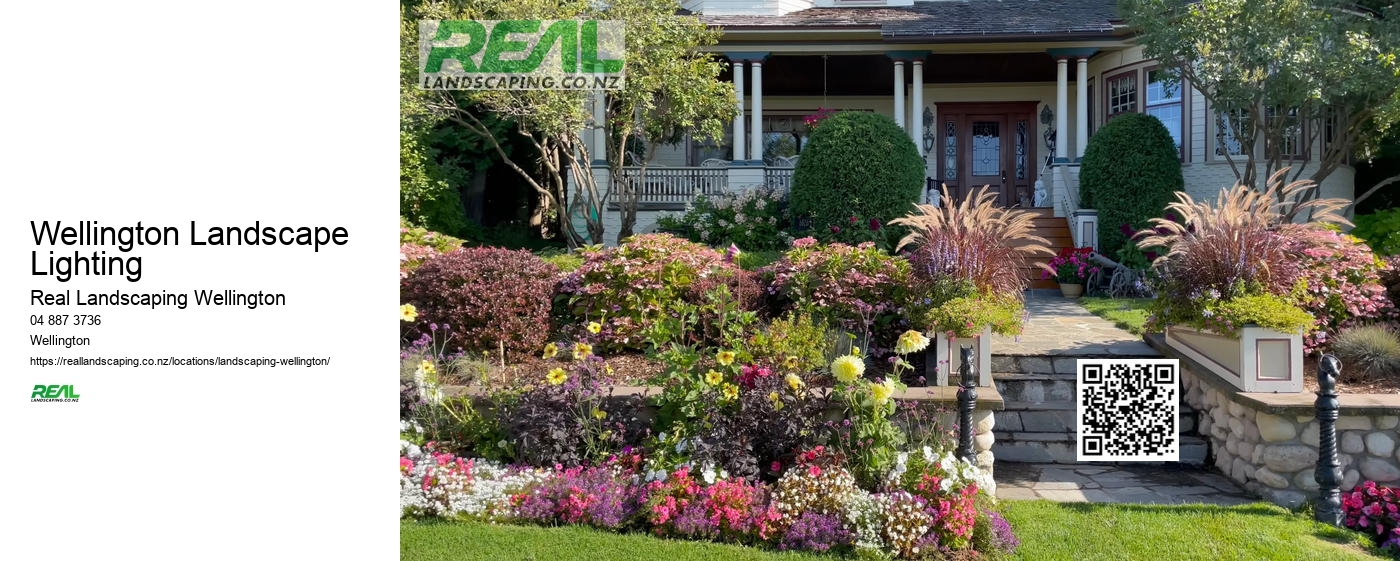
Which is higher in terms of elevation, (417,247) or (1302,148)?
(1302,148)

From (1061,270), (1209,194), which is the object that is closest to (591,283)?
(1061,270)

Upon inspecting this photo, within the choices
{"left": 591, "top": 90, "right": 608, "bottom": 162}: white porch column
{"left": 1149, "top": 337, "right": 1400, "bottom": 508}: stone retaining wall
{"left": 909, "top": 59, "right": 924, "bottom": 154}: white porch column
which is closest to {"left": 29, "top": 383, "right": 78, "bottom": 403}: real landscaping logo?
{"left": 1149, "top": 337, "right": 1400, "bottom": 508}: stone retaining wall

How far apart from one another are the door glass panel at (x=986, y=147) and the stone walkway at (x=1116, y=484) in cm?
1049

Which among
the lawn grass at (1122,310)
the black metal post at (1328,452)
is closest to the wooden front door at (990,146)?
the lawn grass at (1122,310)

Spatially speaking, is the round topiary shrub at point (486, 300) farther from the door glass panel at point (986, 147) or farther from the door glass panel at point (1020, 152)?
the door glass panel at point (1020, 152)

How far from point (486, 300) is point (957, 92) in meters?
11.2

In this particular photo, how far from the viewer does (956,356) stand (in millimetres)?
6305

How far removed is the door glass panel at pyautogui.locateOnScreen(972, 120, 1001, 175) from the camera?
1639 centimetres

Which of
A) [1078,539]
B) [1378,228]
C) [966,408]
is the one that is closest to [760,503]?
[966,408]

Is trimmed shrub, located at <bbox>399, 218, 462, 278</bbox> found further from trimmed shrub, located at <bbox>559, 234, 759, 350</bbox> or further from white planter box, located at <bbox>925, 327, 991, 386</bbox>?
white planter box, located at <bbox>925, 327, 991, 386</bbox>

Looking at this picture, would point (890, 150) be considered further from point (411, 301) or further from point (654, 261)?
point (411, 301)

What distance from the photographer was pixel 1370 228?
39.7 feet

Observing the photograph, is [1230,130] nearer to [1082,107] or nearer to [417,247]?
[1082,107]

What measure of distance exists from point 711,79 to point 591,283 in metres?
5.11
